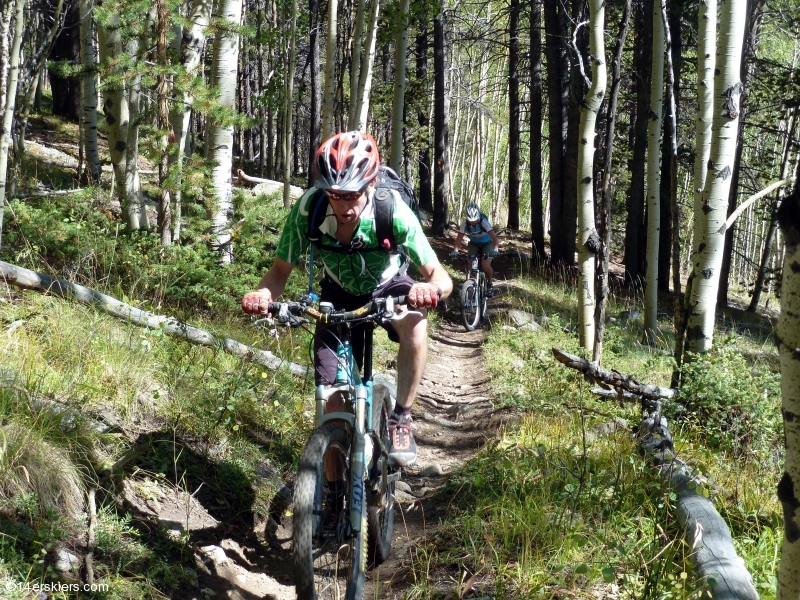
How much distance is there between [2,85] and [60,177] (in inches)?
341

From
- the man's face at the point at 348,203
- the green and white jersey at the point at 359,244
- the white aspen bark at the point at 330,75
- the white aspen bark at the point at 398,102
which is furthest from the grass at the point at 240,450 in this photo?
the white aspen bark at the point at 398,102

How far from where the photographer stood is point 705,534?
11.3 ft

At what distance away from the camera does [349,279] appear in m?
4.07

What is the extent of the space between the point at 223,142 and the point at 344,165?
4.93m

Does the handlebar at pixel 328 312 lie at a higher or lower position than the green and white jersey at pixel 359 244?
lower

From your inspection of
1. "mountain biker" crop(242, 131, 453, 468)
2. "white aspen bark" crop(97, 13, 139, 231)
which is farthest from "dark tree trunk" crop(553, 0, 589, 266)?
"mountain biker" crop(242, 131, 453, 468)

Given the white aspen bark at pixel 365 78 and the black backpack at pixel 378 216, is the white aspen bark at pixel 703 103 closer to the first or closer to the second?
the black backpack at pixel 378 216

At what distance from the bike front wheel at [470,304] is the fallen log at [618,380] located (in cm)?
546

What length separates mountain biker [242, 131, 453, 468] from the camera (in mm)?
3529

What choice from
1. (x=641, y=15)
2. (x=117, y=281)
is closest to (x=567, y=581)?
(x=117, y=281)

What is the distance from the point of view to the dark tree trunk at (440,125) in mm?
19859

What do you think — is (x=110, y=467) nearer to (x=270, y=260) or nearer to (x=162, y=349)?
(x=162, y=349)

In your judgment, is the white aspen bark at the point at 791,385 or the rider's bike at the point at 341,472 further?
the rider's bike at the point at 341,472

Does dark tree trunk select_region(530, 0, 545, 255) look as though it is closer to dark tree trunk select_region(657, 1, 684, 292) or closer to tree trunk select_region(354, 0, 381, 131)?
dark tree trunk select_region(657, 1, 684, 292)
